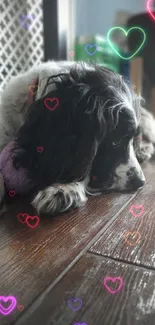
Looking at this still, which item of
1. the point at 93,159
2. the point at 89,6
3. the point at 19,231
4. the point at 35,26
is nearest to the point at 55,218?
the point at 19,231

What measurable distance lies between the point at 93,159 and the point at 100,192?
197 mm

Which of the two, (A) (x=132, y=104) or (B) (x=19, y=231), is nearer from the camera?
(B) (x=19, y=231)

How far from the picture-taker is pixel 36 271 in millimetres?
883

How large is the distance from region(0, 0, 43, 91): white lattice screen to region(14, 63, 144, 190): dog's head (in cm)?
118

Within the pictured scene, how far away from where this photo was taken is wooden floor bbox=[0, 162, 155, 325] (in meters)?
0.72

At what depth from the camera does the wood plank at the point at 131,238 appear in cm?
96

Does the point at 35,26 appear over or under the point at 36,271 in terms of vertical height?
over

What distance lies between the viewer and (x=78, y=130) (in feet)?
4.50

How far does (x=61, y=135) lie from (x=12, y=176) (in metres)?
0.27

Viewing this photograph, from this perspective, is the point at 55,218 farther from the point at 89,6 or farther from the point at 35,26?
the point at 89,6

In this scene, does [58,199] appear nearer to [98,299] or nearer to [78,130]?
[78,130]

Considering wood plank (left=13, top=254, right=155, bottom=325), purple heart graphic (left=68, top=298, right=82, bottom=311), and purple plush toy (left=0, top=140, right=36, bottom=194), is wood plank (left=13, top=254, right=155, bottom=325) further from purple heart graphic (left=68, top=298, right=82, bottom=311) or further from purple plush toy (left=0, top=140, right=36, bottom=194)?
purple plush toy (left=0, top=140, right=36, bottom=194)

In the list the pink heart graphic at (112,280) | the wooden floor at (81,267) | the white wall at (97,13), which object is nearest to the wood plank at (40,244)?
the wooden floor at (81,267)

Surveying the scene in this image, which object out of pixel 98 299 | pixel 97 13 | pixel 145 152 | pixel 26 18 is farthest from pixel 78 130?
pixel 97 13
